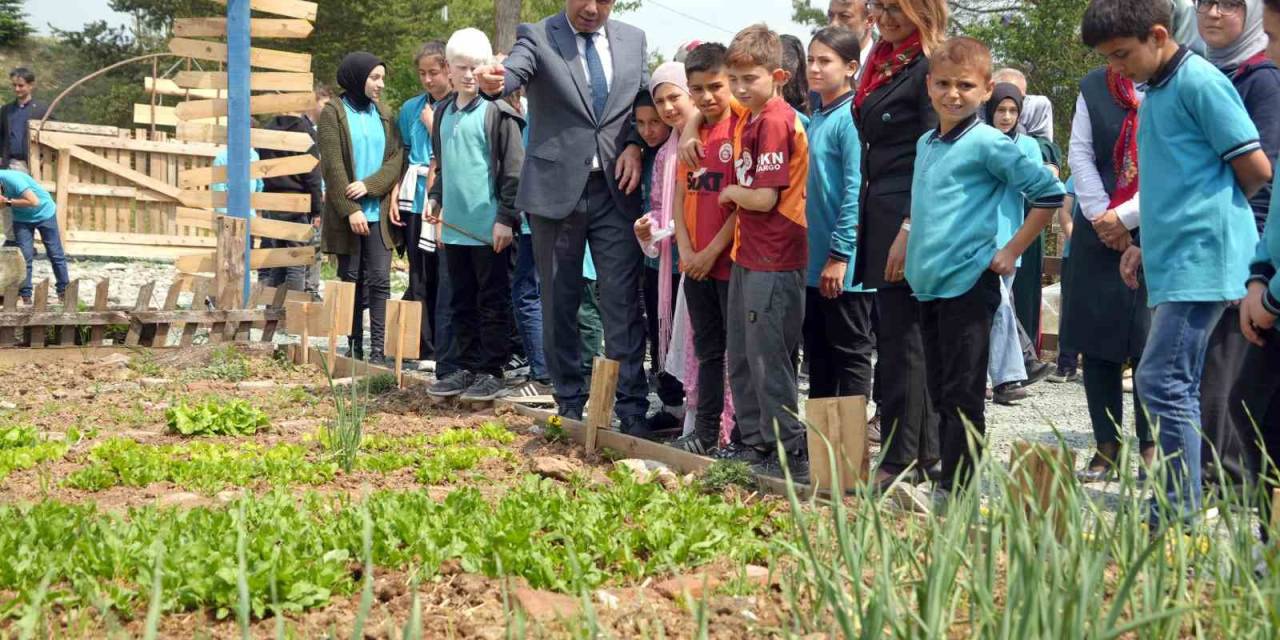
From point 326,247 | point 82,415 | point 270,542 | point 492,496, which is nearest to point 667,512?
point 492,496

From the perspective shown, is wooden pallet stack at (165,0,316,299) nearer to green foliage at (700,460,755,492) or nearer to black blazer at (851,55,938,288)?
black blazer at (851,55,938,288)

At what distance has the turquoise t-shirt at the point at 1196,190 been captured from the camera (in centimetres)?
389

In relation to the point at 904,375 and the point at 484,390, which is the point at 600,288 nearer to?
the point at 484,390

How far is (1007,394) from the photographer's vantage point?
769 centimetres

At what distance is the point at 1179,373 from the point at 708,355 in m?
2.11

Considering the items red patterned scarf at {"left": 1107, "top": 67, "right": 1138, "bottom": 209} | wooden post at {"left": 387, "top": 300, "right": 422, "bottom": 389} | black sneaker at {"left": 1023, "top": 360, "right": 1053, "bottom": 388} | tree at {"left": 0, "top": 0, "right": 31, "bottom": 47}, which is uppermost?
tree at {"left": 0, "top": 0, "right": 31, "bottom": 47}

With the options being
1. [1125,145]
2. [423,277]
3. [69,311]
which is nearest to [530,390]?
[423,277]

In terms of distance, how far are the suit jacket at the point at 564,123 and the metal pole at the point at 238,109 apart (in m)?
4.48

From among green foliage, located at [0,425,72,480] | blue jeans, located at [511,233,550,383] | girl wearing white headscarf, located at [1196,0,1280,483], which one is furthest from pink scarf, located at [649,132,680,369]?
green foliage, located at [0,425,72,480]

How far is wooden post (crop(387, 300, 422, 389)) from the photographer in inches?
270

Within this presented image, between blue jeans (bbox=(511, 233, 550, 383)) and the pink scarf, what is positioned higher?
the pink scarf

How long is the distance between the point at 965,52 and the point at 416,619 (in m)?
3.16

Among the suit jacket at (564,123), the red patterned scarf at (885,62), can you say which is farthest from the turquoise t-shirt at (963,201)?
the suit jacket at (564,123)

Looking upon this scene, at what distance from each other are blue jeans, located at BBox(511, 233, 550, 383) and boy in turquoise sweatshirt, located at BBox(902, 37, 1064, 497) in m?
3.43
